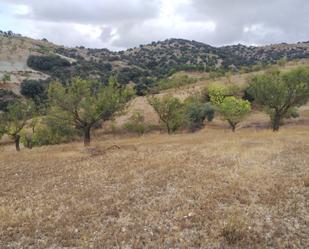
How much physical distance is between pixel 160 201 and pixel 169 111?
37.1 m

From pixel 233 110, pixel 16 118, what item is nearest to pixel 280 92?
pixel 233 110

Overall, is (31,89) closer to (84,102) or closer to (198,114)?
(198,114)

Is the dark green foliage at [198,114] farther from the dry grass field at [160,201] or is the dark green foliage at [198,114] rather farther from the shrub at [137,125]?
the dry grass field at [160,201]

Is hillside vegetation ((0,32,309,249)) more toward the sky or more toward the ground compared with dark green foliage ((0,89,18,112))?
more toward the ground

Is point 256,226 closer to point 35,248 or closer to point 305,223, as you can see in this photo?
point 305,223

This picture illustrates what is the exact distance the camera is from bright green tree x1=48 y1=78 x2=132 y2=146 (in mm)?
A: 33156

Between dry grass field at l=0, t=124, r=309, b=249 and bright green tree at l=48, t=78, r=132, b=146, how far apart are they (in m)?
11.0

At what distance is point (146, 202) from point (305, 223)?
16.6 ft

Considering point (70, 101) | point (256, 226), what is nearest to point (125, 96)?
point (70, 101)

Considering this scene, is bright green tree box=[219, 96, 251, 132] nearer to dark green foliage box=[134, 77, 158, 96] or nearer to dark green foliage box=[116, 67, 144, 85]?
dark green foliage box=[134, 77, 158, 96]

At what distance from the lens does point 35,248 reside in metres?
10.6

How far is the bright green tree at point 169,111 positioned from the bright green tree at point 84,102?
48.6ft

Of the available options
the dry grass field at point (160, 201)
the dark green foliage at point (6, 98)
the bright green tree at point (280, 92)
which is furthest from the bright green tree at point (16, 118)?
the dark green foliage at point (6, 98)

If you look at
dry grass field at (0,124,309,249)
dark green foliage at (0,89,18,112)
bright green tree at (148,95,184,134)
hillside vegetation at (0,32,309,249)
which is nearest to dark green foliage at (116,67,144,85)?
dark green foliage at (0,89,18,112)
